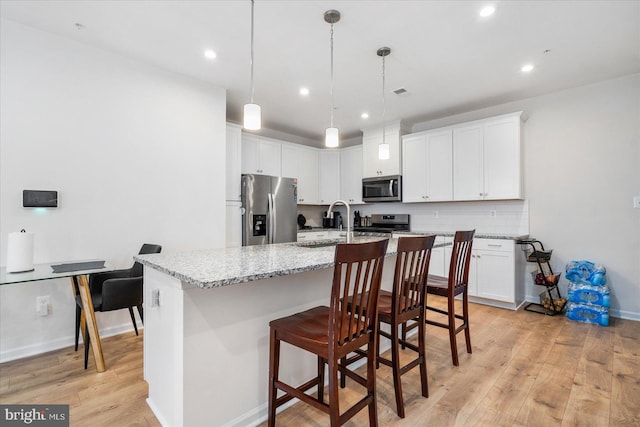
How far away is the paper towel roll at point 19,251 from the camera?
79.7 inches

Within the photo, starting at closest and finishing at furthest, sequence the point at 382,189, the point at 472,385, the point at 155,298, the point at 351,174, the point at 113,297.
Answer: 1. the point at 155,298
2. the point at 472,385
3. the point at 113,297
4. the point at 382,189
5. the point at 351,174

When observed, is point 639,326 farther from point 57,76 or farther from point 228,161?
point 57,76

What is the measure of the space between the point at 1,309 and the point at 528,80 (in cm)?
543

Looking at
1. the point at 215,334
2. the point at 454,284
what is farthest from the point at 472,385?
the point at 215,334

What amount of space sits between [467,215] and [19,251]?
4.84 meters

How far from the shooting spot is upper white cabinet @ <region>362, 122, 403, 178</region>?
4824 mm

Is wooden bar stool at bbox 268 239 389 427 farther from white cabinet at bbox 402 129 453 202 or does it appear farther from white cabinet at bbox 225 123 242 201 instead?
white cabinet at bbox 402 129 453 202

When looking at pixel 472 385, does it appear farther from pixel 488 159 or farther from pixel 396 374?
pixel 488 159

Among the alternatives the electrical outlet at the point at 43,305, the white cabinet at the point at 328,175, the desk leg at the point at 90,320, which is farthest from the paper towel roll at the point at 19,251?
the white cabinet at the point at 328,175

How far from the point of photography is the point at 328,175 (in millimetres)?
5688

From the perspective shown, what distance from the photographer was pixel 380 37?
8.43 ft

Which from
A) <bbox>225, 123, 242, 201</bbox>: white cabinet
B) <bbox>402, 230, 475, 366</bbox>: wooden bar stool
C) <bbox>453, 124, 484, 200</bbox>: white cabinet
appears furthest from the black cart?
<bbox>225, 123, 242, 201</bbox>: white cabinet

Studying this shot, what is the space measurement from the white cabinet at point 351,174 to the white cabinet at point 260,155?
53.0 inches

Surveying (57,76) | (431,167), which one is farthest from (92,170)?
(431,167)
